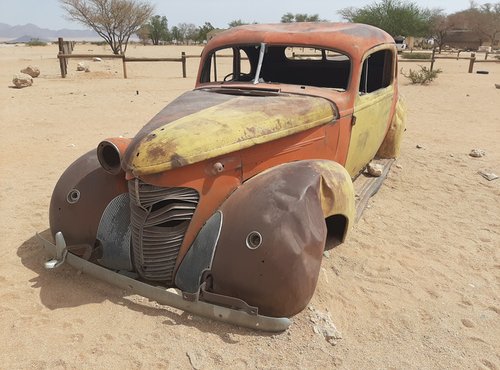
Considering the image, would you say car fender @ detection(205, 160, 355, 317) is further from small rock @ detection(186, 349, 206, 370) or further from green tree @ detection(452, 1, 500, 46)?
green tree @ detection(452, 1, 500, 46)

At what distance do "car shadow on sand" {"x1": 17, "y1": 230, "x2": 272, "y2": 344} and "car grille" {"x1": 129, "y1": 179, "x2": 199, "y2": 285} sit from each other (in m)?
0.21

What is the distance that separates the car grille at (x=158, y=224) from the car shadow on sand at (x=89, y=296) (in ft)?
0.70

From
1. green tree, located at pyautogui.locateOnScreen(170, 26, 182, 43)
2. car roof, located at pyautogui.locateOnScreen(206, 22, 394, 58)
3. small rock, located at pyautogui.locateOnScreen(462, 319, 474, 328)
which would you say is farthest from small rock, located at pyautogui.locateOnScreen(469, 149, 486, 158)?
green tree, located at pyautogui.locateOnScreen(170, 26, 182, 43)

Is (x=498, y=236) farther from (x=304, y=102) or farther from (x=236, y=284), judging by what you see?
(x=236, y=284)

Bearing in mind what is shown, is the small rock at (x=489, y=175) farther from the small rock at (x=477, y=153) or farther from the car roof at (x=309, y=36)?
the car roof at (x=309, y=36)

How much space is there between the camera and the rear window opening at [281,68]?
4.35 metres

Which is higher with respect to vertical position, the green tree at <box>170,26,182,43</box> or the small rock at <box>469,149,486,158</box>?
the green tree at <box>170,26,182,43</box>

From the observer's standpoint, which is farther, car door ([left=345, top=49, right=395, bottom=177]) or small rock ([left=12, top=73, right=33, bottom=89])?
small rock ([left=12, top=73, right=33, bottom=89])

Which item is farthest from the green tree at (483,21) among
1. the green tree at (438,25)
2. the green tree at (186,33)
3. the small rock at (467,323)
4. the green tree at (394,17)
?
the small rock at (467,323)

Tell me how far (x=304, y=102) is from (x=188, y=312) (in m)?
1.77

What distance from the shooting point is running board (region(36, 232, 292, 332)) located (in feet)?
8.42

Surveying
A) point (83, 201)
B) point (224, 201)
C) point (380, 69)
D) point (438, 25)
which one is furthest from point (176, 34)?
point (224, 201)

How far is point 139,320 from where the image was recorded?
2.77m

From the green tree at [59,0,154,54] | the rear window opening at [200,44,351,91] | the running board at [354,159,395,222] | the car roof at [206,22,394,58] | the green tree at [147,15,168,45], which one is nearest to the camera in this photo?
the car roof at [206,22,394,58]
